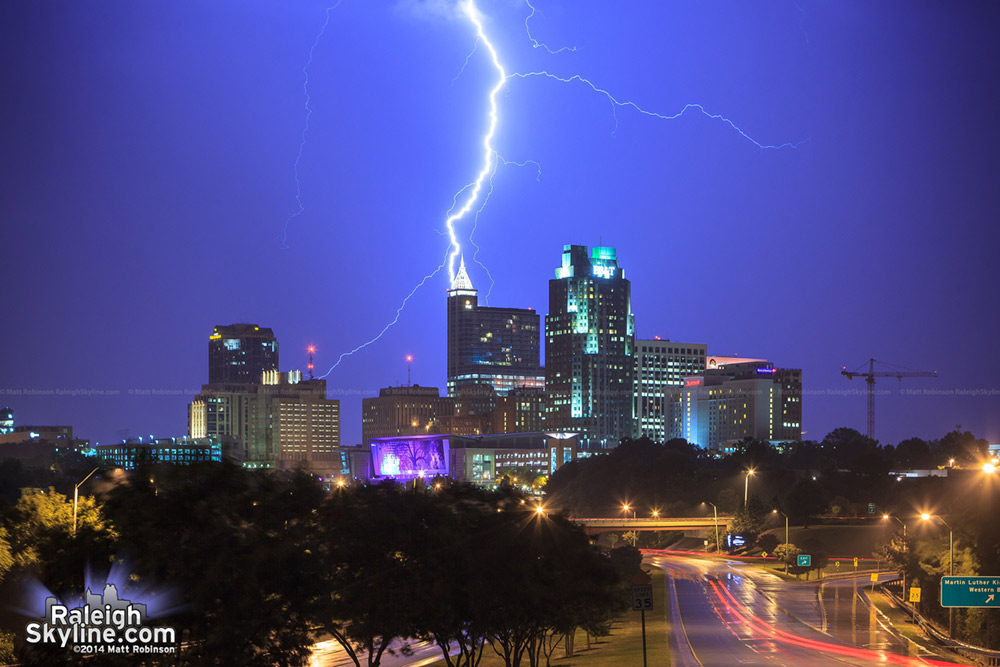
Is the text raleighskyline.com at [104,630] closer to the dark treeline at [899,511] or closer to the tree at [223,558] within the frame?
the tree at [223,558]

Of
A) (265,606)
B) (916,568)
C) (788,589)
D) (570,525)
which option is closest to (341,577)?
(265,606)

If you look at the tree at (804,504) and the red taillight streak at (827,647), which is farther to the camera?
the tree at (804,504)

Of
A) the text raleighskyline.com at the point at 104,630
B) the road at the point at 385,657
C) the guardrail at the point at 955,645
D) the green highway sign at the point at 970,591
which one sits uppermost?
the text raleighskyline.com at the point at 104,630

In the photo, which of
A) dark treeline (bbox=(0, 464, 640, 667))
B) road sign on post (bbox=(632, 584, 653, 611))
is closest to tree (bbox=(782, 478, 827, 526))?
dark treeline (bbox=(0, 464, 640, 667))

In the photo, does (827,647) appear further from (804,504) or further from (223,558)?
(804,504)

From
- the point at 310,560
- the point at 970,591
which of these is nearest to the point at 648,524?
the point at 970,591

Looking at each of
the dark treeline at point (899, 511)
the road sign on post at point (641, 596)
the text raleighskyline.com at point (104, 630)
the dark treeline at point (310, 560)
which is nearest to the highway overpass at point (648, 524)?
the dark treeline at point (899, 511)

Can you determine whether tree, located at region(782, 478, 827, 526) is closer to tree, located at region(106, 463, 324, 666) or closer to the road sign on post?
the road sign on post

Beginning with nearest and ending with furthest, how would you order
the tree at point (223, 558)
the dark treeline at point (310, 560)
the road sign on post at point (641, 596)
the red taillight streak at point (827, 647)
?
the tree at point (223, 558) → the dark treeline at point (310, 560) → the road sign on post at point (641, 596) → the red taillight streak at point (827, 647)

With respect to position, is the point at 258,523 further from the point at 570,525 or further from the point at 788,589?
the point at 788,589
